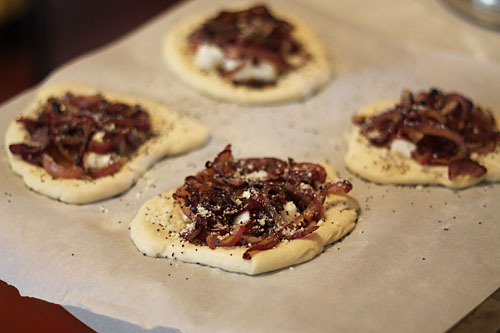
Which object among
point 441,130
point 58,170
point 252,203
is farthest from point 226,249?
point 441,130

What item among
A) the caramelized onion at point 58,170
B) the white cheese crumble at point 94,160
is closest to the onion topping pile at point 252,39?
the white cheese crumble at point 94,160

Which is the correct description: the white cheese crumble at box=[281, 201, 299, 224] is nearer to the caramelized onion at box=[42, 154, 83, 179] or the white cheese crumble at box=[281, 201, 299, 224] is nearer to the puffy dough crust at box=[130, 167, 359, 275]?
the puffy dough crust at box=[130, 167, 359, 275]

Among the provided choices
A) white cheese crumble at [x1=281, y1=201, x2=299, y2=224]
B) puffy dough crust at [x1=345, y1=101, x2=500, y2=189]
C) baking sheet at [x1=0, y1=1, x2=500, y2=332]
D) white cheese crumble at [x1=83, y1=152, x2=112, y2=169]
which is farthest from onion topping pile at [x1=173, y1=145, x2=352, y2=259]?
white cheese crumble at [x1=83, y1=152, x2=112, y2=169]

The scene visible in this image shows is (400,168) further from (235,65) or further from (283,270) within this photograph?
(235,65)

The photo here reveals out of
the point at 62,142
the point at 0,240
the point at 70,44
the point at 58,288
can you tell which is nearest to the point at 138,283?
the point at 58,288

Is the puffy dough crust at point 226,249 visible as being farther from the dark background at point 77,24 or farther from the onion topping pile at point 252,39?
the dark background at point 77,24

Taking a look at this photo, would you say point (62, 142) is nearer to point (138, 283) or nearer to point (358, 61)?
point (138, 283)
